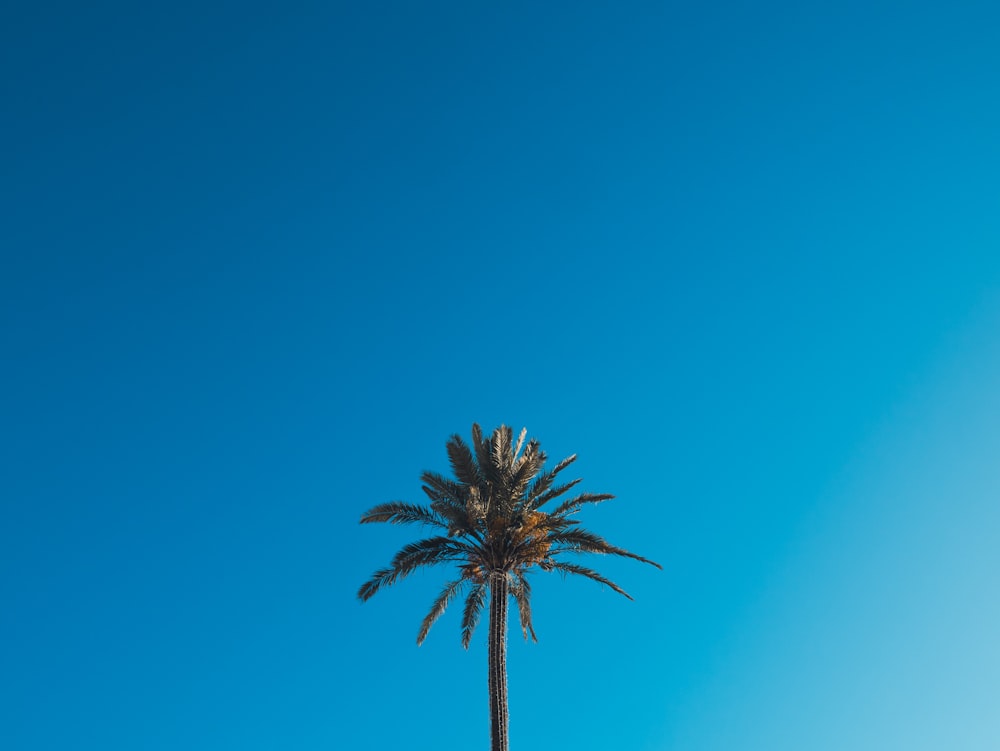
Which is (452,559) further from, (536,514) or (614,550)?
(614,550)

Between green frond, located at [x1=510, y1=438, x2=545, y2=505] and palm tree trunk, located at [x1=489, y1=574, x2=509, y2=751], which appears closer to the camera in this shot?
palm tree trunk, located at [x1=489, y1=574, x2=509, y2=751]

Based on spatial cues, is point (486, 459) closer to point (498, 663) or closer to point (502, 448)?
point (502, 448)

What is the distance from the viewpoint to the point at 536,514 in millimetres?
29703

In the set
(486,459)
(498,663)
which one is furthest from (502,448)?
(498,663)

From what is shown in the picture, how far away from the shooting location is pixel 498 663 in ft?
91.8

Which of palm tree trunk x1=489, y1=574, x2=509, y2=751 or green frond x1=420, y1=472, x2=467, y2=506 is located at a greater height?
green frond x1=420, y1=472, x2=467, y2=506

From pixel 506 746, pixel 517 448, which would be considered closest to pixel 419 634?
pixel 506 746

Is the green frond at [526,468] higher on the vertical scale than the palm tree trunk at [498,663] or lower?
higher

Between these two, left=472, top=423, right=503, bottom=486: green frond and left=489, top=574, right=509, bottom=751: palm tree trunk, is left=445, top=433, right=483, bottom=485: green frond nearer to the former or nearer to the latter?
left=472, top=423, right=503, bottom=486: green frond

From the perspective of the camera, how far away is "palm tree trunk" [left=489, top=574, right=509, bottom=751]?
26859mm

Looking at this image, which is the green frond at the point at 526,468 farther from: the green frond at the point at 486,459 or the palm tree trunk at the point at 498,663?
the palm tree trunk at the point at 498,663

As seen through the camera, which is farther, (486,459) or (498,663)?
(486,459)

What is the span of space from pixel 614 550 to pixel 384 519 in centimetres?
767

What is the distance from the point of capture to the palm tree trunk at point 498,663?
26859mm
